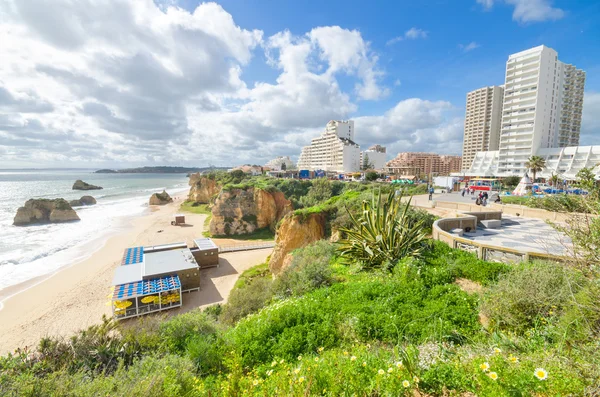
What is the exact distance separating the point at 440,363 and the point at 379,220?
5.73 metres

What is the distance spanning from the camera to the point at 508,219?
1407cm

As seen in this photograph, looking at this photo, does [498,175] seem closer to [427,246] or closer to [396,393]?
[427,246]

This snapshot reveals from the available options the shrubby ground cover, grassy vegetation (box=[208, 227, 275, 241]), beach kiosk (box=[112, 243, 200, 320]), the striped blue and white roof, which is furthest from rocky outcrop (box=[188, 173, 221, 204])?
the shrubby ground cover

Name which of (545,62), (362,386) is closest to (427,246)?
(362,386)

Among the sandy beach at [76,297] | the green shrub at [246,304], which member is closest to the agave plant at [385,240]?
the green shrub at [246,304]

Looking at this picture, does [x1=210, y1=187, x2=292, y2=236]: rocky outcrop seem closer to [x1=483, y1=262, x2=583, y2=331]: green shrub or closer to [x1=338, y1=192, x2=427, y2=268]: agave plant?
[x1=338, y1=192, x2=427, y2=268]: agave plant

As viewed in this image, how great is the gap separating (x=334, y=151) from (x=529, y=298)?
9112cm

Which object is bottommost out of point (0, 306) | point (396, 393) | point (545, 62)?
point (0, 306)

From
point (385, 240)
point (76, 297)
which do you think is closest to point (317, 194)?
point (76, 297)

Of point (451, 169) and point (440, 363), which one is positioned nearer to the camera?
point (440, 363)

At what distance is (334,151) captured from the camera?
93125 millimetres

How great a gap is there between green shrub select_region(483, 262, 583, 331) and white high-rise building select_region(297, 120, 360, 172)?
8546 cm

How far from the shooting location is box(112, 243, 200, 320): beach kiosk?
14422mm

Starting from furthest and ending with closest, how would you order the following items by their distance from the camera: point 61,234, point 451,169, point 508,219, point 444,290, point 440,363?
1. point 451,169
2. point 61,234
3. point 508,219
4. point 444,290
5. point 440,363
